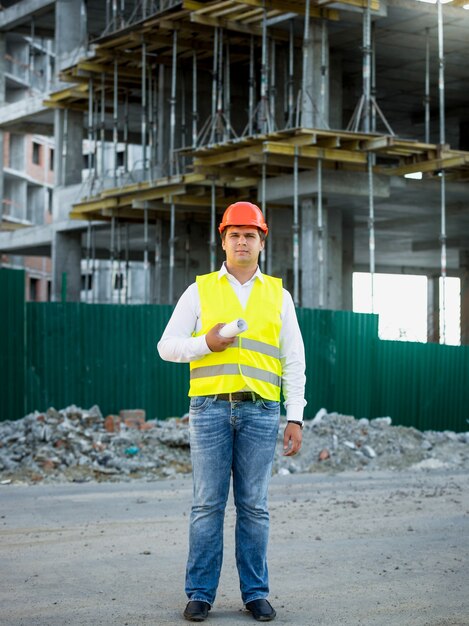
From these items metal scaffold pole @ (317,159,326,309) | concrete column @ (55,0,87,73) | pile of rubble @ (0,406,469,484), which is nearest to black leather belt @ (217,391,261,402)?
pile of rubble @ (0,406,469,484)

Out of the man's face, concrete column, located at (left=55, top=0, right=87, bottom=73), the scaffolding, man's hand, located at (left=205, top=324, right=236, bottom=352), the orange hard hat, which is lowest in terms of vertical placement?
man's hand, located at (left=205, top=324, right=236, bottom=352)

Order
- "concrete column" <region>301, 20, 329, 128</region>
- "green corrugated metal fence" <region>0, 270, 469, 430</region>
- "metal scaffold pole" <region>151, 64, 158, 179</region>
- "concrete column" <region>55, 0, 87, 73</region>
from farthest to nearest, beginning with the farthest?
"concrete column" <region>55, 0, 87, 73</region>
"metal scaffold pole" <region>151, 64, 158, 179</region>
"concrete column" <region>301, 20, 329, 128</region>
"green corrugated metal fence" <region>0, 270, 469, 430</region>

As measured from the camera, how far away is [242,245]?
6.10 m

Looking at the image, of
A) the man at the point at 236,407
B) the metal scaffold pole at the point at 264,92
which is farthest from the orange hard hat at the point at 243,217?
the metal scaffold pole at the point at 264,92

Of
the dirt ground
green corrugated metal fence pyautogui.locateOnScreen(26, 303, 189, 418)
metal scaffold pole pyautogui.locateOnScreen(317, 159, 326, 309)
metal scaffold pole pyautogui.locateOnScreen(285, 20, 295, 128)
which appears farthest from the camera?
metal scaffold pole pyautogui.locateOnScreen(285, 20, 295, 128)

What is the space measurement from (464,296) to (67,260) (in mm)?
14730

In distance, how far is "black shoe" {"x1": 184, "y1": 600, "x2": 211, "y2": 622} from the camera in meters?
6.03

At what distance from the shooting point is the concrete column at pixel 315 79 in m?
25.4

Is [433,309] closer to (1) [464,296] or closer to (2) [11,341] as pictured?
(1) [464,296]

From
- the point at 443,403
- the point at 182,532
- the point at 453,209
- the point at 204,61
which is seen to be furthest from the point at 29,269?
the point at 182,532

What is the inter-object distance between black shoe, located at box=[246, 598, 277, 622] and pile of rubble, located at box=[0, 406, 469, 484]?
8.35 m

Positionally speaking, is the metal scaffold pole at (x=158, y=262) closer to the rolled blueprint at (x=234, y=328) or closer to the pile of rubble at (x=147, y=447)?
the pile of rubble at (x=147, y=447)

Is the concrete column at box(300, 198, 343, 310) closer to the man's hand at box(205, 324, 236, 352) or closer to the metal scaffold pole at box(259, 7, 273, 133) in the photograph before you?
the metal scaffold pole at box(259, 7, 273, 133)

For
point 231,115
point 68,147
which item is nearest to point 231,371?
point 231,115
